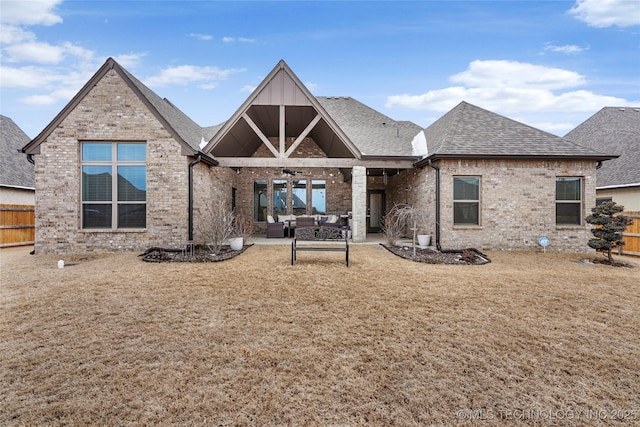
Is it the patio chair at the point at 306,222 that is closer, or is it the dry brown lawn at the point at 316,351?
the dry brown lawn at the point at 316,351

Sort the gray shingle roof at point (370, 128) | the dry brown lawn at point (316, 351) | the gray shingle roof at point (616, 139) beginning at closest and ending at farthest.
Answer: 1. the dry brown lawn at point (316, 351)
2. the gray shingle roof at point (616, 139)
3. the gray shingle roof at point (370, 128)

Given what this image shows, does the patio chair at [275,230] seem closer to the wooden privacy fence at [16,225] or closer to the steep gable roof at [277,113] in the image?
the steep gable roof at [277,113]

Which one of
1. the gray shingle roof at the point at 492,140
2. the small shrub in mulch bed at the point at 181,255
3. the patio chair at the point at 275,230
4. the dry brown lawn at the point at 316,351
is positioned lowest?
the dry brown lawn at the point at 316,351

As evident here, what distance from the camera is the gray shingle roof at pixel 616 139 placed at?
12.3m

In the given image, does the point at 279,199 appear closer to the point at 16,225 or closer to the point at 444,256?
the point at 444,256

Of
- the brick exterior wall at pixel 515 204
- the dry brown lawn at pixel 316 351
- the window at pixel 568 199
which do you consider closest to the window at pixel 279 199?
the brick exterior wall at pixel 515 204

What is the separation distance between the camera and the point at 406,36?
15344 millimetres

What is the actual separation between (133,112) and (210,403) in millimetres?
10202

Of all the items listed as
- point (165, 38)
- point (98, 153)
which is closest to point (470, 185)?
point (98, 153)

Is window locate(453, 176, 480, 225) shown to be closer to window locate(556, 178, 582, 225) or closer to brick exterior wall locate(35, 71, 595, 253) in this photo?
brick exterior wall locate(35, 71, 595, 253)

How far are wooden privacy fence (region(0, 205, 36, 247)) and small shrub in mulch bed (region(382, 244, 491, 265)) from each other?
14442 mm

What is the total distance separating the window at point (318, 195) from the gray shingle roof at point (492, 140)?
6453 millimetres

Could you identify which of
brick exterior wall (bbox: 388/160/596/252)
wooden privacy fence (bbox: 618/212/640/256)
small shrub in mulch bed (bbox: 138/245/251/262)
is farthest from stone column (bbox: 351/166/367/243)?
wooden privacy fence (bbox: 618/212/640/256)

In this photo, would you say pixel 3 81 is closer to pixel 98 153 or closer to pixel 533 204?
pixel 98 153
